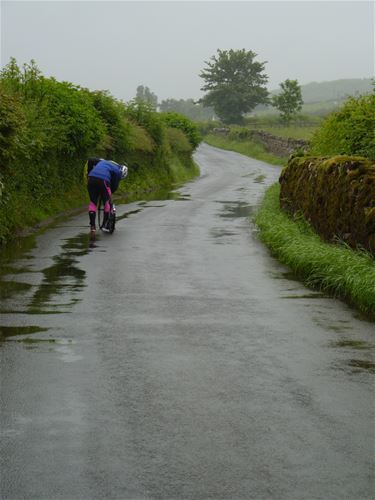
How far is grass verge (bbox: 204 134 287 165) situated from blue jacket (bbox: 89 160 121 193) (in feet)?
128

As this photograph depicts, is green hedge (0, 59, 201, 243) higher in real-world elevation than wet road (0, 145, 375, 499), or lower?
higher

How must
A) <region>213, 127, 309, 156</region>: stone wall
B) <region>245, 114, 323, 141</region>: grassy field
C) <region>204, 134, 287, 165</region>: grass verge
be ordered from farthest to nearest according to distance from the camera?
<region>245, 114, 323, 141</region>: grassy field → <region>204, 134, 287, 165</region>: grass verge → <region>213, 127, 309, 156</region>: stone wall

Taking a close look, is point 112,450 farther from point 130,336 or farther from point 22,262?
point 22,262

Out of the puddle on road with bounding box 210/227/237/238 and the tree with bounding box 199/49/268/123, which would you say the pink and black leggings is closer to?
the puddle on road with bounding box 210/227/237/238

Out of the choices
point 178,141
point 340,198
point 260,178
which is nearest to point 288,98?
point 178,141

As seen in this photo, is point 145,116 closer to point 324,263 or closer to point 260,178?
point 260,178

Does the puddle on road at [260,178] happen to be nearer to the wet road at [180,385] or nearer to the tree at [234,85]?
the wet road at [180,385]

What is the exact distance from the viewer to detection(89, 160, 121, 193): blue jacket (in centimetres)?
1666

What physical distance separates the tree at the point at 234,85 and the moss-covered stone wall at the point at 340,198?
86.7 m

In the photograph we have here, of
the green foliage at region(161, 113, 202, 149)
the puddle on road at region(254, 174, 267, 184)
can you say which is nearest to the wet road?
the puddle on road at region(254, 174, 267, 184)

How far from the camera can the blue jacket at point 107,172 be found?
16656 millimetres

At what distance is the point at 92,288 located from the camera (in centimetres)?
1034

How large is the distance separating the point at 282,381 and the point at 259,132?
228 feet

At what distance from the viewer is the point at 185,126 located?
49250 millimetres
